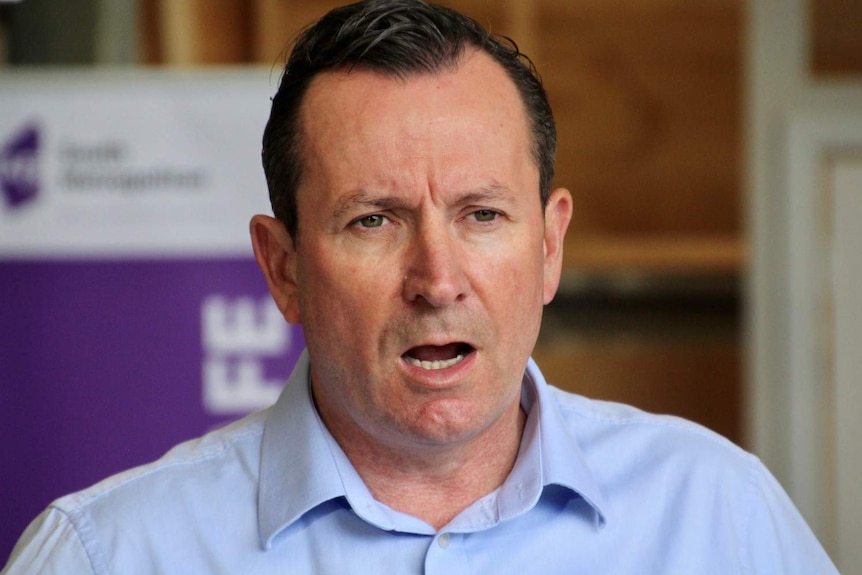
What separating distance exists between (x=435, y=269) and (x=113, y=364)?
4.98 feet

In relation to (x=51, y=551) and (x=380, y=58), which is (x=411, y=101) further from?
(x=51, y=551)

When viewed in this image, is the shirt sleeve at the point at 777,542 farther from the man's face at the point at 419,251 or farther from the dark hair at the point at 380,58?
the dark hair at the point at 380,58

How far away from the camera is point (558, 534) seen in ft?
4.42

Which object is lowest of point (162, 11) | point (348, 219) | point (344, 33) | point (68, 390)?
point (68, 390)

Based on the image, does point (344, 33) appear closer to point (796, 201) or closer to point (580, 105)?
point (796, 201)

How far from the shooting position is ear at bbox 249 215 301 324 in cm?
143

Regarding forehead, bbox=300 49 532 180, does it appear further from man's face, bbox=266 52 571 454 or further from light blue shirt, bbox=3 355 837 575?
light blue shirt, bbox=3 355 837 575

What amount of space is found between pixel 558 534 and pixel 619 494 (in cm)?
10

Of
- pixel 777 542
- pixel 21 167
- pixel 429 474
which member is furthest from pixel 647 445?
pixel 21 167

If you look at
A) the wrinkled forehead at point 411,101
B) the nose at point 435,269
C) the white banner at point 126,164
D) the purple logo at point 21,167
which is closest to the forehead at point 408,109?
the wrinkled forehead at point 411,101

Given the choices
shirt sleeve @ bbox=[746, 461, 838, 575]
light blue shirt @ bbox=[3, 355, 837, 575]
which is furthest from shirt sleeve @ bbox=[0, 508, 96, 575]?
shirt sleeve @ bbox=[746, 461, 838, 575]

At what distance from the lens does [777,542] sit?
1.41 metres

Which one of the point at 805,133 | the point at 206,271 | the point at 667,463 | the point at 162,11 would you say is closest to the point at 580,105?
the point at 805,133

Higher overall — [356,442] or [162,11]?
[162,11]
